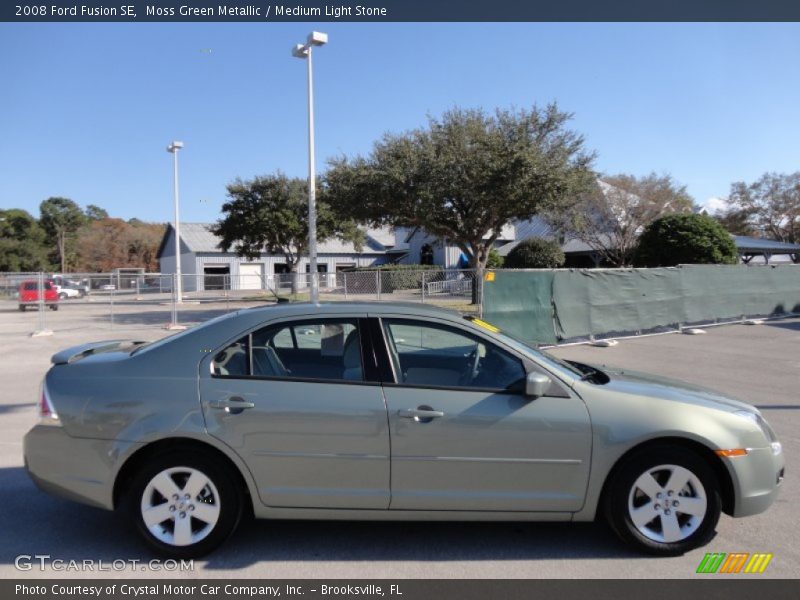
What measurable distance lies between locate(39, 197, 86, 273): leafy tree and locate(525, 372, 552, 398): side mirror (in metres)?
79.8

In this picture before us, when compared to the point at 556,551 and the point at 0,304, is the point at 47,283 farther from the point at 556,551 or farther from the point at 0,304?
the point at 556,551

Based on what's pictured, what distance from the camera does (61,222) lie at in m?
74.4

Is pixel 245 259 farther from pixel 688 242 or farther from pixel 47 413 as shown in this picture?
pixel 47 413

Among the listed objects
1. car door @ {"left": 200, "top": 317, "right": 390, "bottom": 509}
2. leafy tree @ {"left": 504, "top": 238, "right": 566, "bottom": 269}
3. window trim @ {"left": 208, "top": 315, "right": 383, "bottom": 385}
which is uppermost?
leafy tree @ {"left": 504, "top": 238, "right": 566, "bottom": 269}

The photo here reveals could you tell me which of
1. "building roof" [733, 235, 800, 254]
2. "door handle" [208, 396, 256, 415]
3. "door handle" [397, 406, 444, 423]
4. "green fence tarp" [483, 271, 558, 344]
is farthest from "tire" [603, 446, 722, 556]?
"building roof" [733, 235, 800, 254]

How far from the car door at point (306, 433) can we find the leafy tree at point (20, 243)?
70325 mm

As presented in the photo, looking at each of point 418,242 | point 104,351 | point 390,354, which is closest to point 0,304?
point 104,351

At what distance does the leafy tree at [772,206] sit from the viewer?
164 feet

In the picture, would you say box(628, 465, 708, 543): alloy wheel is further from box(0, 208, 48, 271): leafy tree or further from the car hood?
box(0, 208, 48, 271): leafy tree

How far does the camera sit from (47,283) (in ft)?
93.2

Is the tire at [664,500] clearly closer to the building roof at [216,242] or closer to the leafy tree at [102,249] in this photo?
the building roof at [216,242]

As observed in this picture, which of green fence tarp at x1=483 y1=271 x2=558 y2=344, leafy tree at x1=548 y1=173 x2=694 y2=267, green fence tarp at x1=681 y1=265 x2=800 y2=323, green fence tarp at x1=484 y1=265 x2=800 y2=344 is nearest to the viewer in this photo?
green fence tarp at x1=483 y1=271 x2=558 y2=344

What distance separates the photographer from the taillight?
3703 mm

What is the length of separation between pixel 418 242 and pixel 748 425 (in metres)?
54.0
